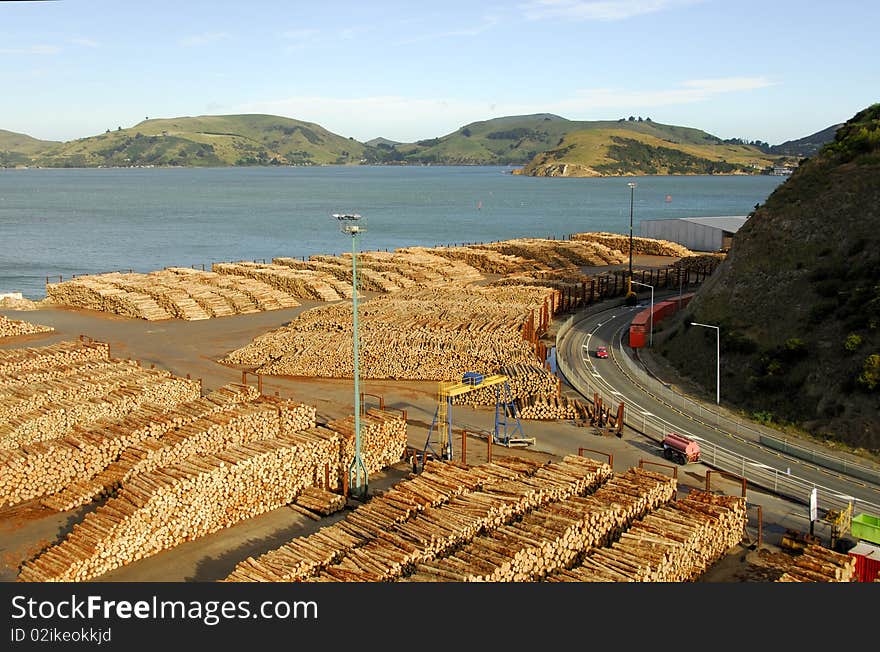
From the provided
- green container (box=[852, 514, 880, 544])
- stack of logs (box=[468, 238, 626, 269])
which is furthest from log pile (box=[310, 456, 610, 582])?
stack of logs (box=[468, 238, 626, 269])

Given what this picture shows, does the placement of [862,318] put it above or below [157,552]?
above

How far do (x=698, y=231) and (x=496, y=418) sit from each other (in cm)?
7771

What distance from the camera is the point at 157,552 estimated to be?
81.9 feet

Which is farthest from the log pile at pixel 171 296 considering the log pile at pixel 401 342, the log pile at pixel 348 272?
the log pile at pixel 401 342

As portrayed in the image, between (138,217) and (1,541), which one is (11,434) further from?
(138,217)

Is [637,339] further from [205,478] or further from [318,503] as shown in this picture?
[205,478]

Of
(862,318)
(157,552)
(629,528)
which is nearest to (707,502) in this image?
(629,528)

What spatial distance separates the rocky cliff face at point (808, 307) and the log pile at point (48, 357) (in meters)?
36.0

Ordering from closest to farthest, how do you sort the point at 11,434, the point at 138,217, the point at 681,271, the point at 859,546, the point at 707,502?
1. the point at 859,546
2. the point at 707,502
3. the point at 11,434
4. the point at 681,271
5. the point at 138,217

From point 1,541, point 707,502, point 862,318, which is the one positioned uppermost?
point 862,318

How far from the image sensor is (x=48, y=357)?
44.3 metres

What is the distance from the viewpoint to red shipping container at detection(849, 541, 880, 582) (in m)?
23.0

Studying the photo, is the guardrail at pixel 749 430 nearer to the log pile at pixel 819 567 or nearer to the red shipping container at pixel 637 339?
the red shipping container at pixel 637 339

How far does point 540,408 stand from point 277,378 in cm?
1595
